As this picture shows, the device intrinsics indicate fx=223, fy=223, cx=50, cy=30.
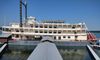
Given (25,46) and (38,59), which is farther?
(25,46)

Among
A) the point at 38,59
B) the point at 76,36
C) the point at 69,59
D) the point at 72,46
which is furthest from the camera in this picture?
the point at 76,36

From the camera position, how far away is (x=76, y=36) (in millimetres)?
65312

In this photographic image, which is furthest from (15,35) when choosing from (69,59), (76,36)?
(69,59)

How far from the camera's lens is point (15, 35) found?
66.2 m

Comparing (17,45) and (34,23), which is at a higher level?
(34,23)

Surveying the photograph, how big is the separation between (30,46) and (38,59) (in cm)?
3166

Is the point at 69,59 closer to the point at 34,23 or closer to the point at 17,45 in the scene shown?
the point at 17,45

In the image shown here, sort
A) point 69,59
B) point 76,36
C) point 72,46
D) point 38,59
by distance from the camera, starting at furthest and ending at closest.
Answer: point 76,36 < point 72,46 < point 69,59 < point 38,59

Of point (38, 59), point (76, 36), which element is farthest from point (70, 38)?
point (38, 59)

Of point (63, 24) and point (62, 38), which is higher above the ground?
point (63, 24)

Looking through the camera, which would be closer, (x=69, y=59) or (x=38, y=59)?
(x=38, y=59)

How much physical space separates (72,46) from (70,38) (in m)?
7.98

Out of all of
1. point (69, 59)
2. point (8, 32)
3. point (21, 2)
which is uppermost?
point (21, 2)

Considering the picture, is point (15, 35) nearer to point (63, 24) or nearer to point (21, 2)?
point (21, 2)
